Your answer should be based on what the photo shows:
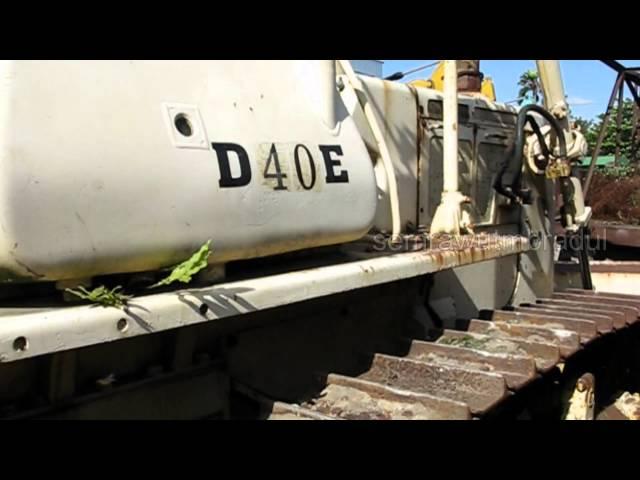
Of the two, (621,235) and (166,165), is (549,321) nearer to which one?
(166,165)

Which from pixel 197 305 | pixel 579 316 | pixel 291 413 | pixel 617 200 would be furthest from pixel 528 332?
pixel 617 200

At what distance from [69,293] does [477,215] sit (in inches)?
98.9

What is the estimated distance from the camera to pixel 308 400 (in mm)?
2297

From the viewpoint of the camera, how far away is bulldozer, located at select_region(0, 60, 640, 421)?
5.24 ft

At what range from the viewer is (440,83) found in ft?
13.5

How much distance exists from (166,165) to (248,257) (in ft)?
1.35

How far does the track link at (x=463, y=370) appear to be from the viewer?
7.09 feet

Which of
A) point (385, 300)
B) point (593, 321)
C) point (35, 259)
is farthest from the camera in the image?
point (593, 321)

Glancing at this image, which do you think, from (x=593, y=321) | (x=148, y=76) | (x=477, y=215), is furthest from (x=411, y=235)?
(x=148, y=76)

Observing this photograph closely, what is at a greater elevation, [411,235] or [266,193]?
[266,193]

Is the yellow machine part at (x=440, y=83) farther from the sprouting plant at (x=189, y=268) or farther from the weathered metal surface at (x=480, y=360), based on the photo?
the sprouting plant at (x=189, y=268)

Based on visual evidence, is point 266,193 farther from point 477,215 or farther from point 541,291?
point 541,291

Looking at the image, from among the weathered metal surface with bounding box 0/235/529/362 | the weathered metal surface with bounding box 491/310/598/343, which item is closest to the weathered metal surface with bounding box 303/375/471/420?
the weathered metal surface with bounding box 0/235/529/362

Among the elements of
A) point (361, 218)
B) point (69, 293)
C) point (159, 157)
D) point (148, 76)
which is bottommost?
point (69, 293)
